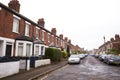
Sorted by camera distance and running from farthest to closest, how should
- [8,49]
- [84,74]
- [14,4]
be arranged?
[14,4]
[8,49]
[84,74]

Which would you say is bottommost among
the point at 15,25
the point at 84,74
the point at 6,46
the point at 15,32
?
the point at 84,74

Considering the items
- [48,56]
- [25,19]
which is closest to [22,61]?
[25,19]

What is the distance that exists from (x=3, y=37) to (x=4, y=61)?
20.8 ft

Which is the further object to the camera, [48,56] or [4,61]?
[48,56]

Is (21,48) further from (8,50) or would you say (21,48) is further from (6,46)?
(6,46)

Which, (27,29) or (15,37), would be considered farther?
(27,29)

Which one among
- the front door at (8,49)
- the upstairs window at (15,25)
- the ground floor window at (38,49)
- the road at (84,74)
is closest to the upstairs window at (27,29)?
the ground floor window at (38,49)

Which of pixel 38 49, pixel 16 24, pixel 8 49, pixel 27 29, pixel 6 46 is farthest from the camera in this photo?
pixel 38 49

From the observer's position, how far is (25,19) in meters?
23.5

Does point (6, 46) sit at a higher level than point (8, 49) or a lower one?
higher

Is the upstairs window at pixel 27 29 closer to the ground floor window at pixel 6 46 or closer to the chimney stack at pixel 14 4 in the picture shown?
the chimney stack at pixel 14 4

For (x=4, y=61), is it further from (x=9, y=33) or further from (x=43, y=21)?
(x=43, y=21)

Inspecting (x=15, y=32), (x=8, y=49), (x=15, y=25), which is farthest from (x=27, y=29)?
(x=8, y=49)

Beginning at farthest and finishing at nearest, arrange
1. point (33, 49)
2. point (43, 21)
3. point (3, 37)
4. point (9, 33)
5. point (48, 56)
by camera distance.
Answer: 1. point (43, 21)
2. point (48, 56)
3. point (33, 49)
4. point (9, 33)
5. point (3, 37)
